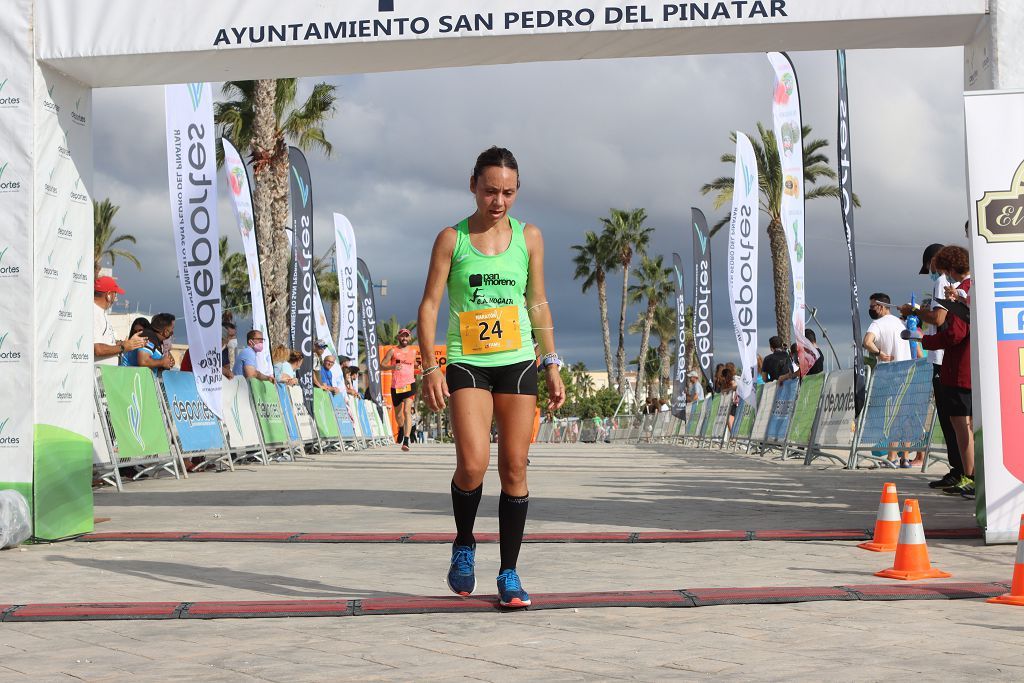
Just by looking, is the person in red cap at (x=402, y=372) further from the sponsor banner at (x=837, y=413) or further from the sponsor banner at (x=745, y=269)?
the sponsor banner at (x=837, y=413)

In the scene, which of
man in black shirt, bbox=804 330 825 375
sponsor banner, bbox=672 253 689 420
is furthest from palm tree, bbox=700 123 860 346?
man in black shirt, bbox=804 330 825 375

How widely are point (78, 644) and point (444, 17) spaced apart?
469 cm

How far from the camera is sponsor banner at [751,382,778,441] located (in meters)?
20.2

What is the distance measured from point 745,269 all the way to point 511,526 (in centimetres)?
1662

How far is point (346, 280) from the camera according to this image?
2845cm

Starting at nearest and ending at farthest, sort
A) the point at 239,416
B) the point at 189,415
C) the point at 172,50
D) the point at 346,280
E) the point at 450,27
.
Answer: the point at 450,27 < the point at 172,50 < the point at 189,415 < the point at 239,416 < the point at 346,280

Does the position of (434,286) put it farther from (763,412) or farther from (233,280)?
(233,280)

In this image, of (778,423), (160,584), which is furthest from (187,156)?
(778,423)

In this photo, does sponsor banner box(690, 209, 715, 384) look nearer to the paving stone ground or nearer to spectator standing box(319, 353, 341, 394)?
spectator standing box(319, 353, 341, 394)

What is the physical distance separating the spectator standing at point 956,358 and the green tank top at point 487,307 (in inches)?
204

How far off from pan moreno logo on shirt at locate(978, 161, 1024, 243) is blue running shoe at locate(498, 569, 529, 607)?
374cm

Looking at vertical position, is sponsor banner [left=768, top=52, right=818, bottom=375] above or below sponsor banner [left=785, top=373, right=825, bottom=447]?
above

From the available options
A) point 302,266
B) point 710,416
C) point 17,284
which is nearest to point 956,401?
point 17,284

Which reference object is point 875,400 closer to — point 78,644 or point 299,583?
point 299,583
